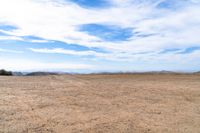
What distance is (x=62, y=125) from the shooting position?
10.8m

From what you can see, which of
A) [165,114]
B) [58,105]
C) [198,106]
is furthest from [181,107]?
[58,105]

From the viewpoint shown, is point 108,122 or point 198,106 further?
point 198,106

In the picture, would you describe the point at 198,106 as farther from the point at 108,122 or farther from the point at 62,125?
the point at 62,125

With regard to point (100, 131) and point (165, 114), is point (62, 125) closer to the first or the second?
point (100, 131)

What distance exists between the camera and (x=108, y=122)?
11.3 m

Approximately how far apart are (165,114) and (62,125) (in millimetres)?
4370

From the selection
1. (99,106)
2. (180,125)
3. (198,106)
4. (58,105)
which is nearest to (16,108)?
(58,105)

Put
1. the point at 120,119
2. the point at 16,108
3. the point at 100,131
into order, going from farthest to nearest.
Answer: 1. the point at 16,108
2. the point at 120,119
3. the point at 100,131

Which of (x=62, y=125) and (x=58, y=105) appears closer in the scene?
(x=62, y=125)

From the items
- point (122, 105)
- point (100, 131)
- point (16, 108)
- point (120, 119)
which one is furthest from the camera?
point (122, 105)

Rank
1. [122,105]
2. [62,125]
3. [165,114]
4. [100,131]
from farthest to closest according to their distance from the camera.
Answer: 1. [122,105]
2. [165,114]
3. [62,125]
4. [100,131]

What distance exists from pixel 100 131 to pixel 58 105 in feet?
18.6

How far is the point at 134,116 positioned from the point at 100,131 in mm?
2894

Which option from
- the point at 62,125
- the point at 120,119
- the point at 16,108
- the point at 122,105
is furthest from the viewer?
the point at 122,105
